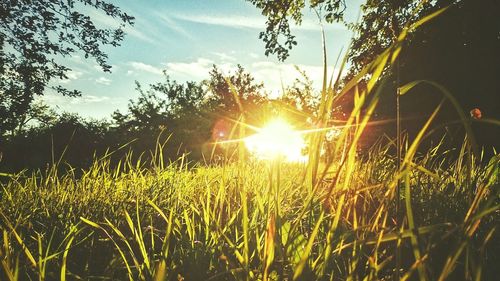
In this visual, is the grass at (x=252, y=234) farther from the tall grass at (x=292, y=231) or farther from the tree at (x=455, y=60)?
Answer: the tree at (x=455, y=60)

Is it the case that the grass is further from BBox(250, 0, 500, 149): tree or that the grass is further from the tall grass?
BBox(250, 0, 500, 149): tree

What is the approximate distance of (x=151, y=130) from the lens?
30.9 meters

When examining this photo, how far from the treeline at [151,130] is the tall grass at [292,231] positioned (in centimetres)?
21

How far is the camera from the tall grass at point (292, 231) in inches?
30.6

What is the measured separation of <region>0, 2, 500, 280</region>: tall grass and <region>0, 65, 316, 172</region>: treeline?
8.4 inches

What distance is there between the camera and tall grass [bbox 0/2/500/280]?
30.6 inches

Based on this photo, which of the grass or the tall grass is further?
the grass

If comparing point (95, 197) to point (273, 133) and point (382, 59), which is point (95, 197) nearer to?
point (273, 133)

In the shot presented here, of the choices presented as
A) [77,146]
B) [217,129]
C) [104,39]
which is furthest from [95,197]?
[217,129]

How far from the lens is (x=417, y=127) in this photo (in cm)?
1160

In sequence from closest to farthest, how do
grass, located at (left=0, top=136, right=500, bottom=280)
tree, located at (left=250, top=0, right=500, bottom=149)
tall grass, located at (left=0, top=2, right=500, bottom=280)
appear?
tall grass, located at (left=0, top=2, right=500, bottom=280) < grass, located at (left=0, top=136, right=500, bottom=280) < tree, located at (left=250, top=0, right=500, bottom=149)

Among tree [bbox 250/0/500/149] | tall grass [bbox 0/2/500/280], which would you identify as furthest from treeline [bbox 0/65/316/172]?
tree [bbox 250/0/500/149]

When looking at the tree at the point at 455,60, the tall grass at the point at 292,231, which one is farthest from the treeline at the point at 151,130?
the tree at the point at 455,60

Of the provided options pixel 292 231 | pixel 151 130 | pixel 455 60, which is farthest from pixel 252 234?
pixel 151 130
